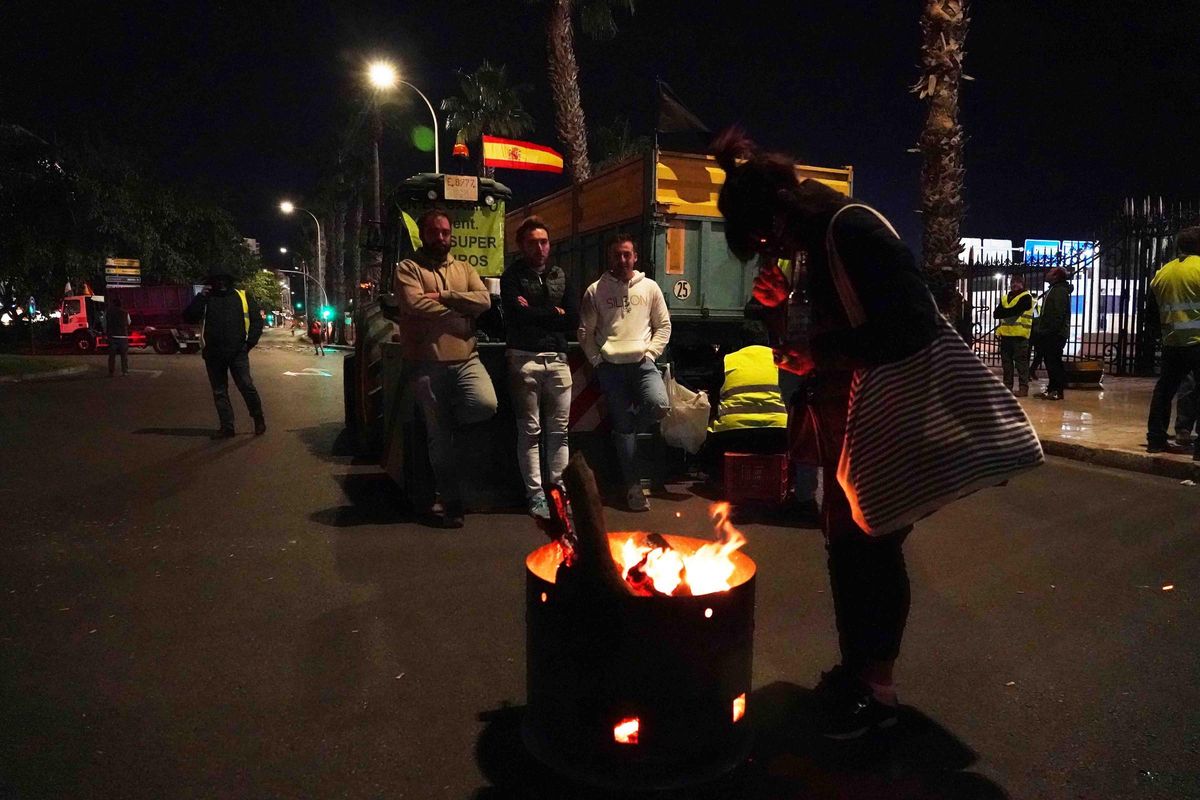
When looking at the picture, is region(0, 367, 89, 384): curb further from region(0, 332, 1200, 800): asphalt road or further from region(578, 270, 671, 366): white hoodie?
region(578, 270, 671, 366): white hoodie

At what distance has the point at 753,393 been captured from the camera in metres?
6.38

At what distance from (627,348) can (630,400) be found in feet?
1.31

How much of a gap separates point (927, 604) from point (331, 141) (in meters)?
47.6

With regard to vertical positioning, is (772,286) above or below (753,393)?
above

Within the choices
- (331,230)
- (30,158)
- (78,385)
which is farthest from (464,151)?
(331,230)

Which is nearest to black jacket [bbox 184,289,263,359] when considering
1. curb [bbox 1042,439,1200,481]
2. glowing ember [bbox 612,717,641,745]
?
curb [bbox 1042,439,1200,481]

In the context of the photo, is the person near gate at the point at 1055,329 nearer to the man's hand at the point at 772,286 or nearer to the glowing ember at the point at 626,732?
the man's hand at the point at 772,286

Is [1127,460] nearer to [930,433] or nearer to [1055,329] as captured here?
[1055,329]

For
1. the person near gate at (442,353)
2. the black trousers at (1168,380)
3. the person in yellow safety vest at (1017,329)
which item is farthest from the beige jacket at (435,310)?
the person in yellow safety vest at (1017,329)

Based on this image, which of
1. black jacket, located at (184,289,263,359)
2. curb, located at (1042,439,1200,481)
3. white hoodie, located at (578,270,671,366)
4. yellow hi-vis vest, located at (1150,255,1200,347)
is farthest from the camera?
black jacket, located at (184,289,263,359)

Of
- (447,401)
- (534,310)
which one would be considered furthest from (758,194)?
(447,401)

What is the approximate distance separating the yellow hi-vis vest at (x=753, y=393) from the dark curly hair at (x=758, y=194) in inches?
144

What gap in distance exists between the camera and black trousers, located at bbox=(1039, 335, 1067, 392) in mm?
12531

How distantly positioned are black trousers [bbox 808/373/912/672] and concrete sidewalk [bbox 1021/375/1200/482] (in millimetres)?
5895
